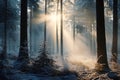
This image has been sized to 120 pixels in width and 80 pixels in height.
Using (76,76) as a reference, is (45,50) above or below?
above

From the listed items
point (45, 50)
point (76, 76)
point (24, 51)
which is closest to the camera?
point (76, 76)

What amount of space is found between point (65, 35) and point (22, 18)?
222 ft

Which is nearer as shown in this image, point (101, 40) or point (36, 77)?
point (36, 77)

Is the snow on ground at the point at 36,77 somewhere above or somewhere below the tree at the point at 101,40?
below

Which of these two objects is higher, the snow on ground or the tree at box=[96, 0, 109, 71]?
the tree at box=[96, 0, 109, 71]

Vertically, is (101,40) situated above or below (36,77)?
above

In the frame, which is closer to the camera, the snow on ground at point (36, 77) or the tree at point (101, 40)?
the snow on ground at point (36, 77)

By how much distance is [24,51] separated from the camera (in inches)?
703

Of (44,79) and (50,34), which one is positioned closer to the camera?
(44,79)

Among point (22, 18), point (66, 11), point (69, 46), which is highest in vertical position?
point (66, 11)

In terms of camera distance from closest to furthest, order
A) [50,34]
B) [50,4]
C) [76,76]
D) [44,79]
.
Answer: [44,79] < [76,76] < [50,4] < [50,34]

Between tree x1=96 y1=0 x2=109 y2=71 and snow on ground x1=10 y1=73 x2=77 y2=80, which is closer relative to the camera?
snow on ground x1=10 y1=73 x2=77 y2=80

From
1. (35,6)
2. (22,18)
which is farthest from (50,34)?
(22,18)

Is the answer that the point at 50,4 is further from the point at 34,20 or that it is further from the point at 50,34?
the point at 50,34
